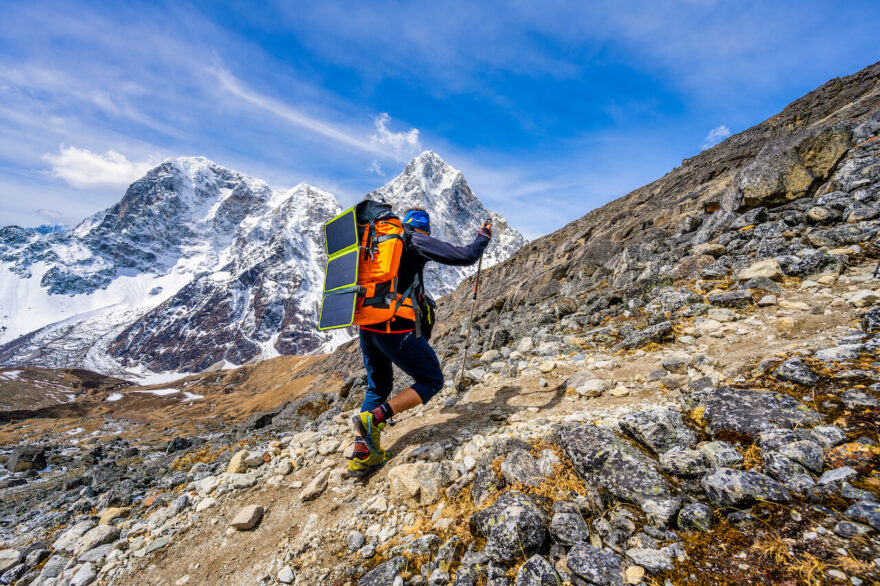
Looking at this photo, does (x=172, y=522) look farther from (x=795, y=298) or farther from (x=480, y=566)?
(x=795, y=298)

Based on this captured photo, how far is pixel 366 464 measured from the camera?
3.80 meters

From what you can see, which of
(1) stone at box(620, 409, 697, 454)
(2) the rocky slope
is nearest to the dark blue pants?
(2) the rocky slope

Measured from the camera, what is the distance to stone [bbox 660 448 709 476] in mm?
2201

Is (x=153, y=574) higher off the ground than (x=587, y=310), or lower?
lower

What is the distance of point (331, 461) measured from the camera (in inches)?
174

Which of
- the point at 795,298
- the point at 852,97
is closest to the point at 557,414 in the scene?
the point at 795,298

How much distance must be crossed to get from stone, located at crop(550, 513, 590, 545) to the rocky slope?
0.03 ft

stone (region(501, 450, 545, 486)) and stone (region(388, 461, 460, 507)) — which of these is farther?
stone (region(388, 461, 460, 507))

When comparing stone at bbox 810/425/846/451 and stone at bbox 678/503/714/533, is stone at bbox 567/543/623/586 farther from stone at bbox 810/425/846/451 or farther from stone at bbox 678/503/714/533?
stone at bbox 810/425/846/451

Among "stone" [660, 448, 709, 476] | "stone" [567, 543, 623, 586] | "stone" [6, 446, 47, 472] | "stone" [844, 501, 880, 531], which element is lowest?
"stone" [6, 446, 47, 472]

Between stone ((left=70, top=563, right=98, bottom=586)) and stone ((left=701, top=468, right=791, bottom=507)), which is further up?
stone ((left=701, top=468, right=791, bottom=507))

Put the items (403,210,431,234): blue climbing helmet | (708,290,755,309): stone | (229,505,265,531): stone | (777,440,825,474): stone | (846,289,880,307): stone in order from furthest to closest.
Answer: (708,290,755,309): stone < (403,210,431,234): blue climbing helmet < (846,289,880,307): stone < (229,505,265,531): stone < (777,440,825,474): stone

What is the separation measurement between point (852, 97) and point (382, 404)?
96.4 feet

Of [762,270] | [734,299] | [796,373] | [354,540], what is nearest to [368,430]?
[354,540]
